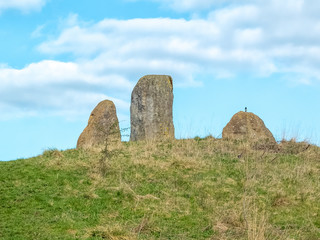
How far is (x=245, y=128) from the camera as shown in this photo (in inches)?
768

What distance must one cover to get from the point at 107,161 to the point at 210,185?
330 cm

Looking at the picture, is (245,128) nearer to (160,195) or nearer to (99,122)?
(99,122)

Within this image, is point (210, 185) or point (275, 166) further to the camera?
point (275, 166)

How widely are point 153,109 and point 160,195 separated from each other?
27.8ft

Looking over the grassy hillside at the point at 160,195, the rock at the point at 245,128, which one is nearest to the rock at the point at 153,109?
the rock at the point at 245,128

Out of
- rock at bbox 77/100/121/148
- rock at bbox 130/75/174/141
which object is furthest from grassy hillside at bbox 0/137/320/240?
rock at bbox 77/100/121/148

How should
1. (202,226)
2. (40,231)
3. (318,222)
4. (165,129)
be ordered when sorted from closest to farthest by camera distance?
(40,231) < (202,226) < (318,222) < (165,129)

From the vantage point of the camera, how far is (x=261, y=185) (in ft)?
39.5

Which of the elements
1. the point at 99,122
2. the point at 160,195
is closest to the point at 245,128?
the point at 99,122

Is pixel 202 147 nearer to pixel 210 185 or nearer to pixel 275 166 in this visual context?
pixel 275 166

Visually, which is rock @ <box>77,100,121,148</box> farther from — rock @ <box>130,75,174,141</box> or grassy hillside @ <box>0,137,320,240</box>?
grassy hillside @ <box>0,137,320,240</box>

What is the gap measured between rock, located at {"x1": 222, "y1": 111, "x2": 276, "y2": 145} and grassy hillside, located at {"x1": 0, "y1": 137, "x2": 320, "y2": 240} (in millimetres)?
3427

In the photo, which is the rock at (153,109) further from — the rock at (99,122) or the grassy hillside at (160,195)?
the grassy hillside at (160,195)

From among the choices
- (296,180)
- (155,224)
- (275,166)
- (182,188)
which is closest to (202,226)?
(155,224)
